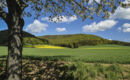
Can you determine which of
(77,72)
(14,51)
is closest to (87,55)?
(77,72)

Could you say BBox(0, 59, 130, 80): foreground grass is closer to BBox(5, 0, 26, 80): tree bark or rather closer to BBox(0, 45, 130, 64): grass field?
BBox(0, 45, 130, 64): grass field

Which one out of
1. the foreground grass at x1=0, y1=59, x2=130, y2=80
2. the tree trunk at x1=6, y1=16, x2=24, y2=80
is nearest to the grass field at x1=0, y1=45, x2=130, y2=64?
the foreground grass at x1=0, y1=59, x2=130, y2=80

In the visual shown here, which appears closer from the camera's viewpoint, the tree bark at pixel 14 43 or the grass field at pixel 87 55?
the tree bark at pixel 14 43

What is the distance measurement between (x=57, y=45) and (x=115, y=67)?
1180 inches

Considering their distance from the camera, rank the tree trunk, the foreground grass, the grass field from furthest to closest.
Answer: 1. the grass field
2. the foreground grass
3. the tree trunk

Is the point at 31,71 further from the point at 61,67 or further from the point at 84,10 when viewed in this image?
the point at 84,10

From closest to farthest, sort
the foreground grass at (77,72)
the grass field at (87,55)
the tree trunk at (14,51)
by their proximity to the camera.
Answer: the tree trunk at (14,51)
the foreground grass at (77,72)
the grass field at (87,55)

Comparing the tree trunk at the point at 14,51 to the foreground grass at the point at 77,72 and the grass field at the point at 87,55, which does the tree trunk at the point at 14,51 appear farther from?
the grass field at the point at 87,55

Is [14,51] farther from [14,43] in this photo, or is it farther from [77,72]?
[77,72]

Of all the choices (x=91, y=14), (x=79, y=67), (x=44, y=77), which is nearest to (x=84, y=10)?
(x=91, y=14)

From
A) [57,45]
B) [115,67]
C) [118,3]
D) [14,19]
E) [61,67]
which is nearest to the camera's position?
[14,19]

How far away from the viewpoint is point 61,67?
278 inches

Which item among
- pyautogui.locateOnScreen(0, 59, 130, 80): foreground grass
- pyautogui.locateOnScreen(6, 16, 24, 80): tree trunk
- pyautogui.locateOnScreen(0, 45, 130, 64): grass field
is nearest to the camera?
pyautogui.locateOnScreen(6, 16, 24, 80): tree trunk

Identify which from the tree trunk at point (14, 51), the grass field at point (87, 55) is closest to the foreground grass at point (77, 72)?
the grass field at point (87, 55)
